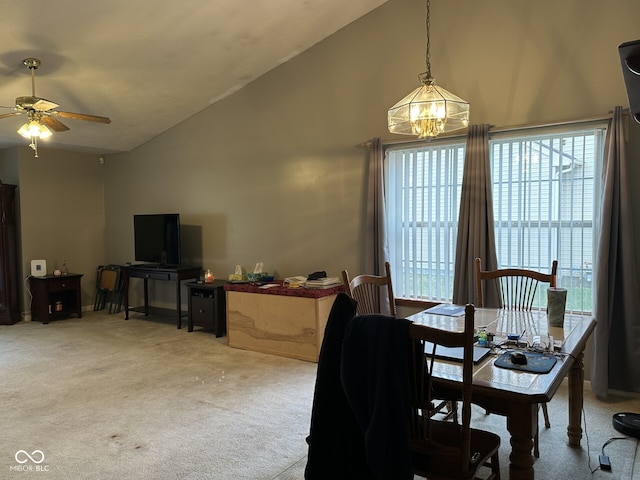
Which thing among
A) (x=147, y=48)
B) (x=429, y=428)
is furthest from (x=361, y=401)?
(x=147, y=48)

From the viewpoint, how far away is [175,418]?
10.0ft

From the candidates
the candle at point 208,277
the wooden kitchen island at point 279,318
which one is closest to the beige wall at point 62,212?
the candle at point 208,277

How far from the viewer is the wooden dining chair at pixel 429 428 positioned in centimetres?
145

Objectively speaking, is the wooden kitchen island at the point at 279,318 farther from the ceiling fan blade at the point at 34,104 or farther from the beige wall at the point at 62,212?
the beige wall at the point at 62,212

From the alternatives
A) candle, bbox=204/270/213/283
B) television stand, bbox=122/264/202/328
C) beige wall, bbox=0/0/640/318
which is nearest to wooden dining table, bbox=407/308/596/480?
beige wall, bbox=0/0/640/318

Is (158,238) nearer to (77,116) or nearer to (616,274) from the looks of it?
(77,116)

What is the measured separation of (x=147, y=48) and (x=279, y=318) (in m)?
2.80

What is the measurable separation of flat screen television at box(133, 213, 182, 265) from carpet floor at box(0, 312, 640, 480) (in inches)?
51.9

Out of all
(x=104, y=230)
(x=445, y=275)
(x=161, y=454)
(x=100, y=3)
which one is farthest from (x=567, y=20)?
(x=104, y=230)

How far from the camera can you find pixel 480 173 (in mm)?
3785

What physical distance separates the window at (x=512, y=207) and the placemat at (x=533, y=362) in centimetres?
202

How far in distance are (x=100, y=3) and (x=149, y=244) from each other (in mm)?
3200
